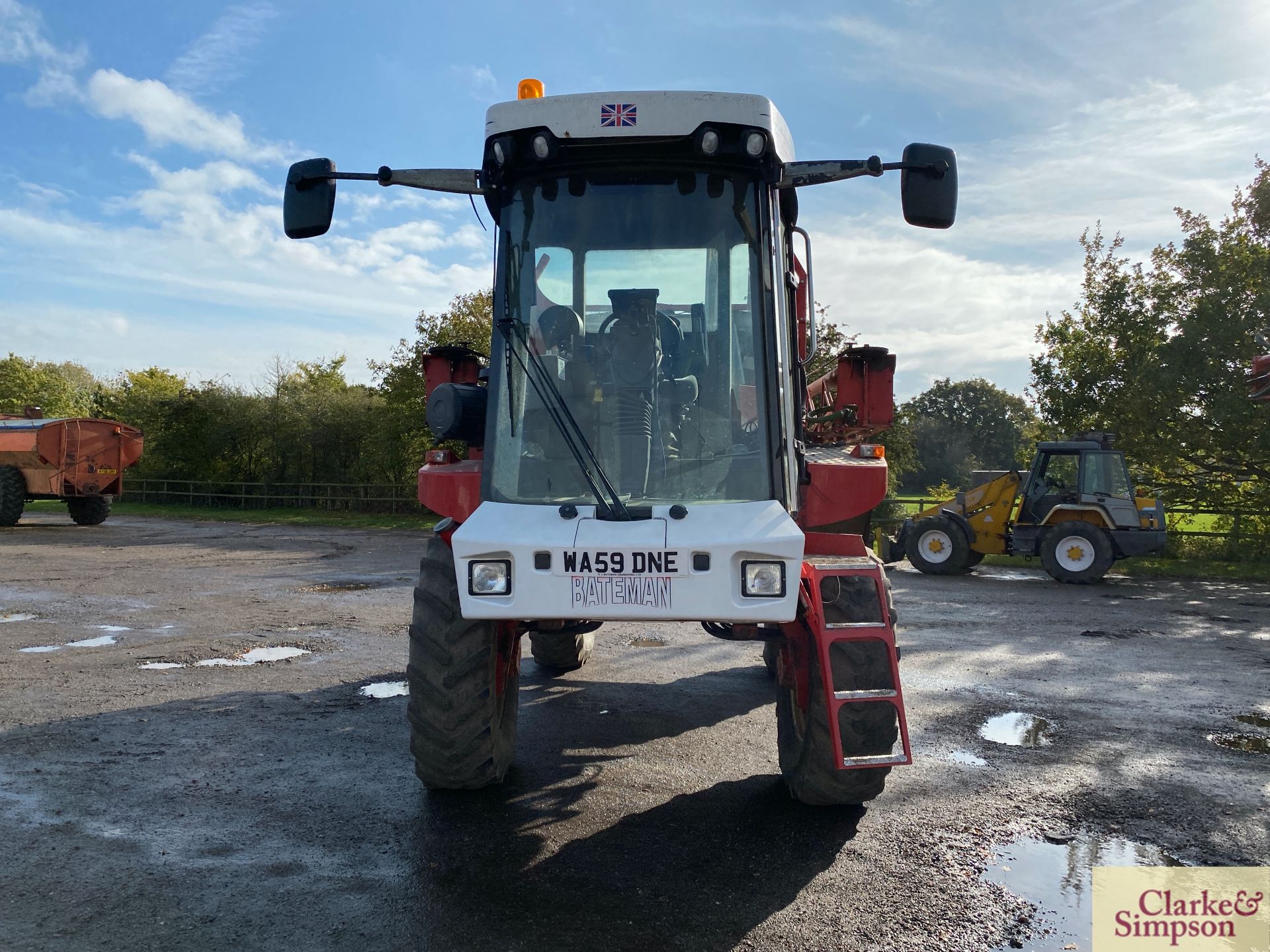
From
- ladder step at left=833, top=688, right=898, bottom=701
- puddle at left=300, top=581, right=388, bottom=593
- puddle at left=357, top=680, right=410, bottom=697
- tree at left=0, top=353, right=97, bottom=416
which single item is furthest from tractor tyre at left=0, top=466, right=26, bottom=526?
tree at left=0, top=353, right=97, bottom=416

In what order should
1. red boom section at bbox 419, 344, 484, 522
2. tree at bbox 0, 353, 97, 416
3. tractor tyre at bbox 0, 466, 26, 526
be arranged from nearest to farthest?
red boom section at bbox 419, 344, 484, 522 < tractor tyre at bbox 0, 466, 26, 526 < tree at bbox 0, 353, 97, 416

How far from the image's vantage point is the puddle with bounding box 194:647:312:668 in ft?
26.1

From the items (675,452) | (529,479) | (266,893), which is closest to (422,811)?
(266,893)

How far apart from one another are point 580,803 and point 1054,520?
506 inches

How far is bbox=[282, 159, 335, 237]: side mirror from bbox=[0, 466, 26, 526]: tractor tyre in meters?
22.7

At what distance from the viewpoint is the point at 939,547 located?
16.2m

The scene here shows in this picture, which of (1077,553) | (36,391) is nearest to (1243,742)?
(1077,553)

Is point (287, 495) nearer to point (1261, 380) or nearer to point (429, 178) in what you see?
point (1261, 380)

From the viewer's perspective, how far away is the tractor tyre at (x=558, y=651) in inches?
306

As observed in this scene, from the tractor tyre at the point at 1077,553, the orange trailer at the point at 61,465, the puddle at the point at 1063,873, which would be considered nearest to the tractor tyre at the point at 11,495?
the orange trailer at the point at 61,465

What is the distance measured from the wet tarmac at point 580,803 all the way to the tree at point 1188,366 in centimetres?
1060

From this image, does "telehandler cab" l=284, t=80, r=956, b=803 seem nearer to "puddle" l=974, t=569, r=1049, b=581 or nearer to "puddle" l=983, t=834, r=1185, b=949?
"puddle" l=983, t=834, r=1185, b=949

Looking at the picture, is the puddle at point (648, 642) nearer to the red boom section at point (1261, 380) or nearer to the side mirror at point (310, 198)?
the side mirror at point (310, 198)

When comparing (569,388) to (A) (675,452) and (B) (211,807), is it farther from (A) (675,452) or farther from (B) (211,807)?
(B) (211,807)
